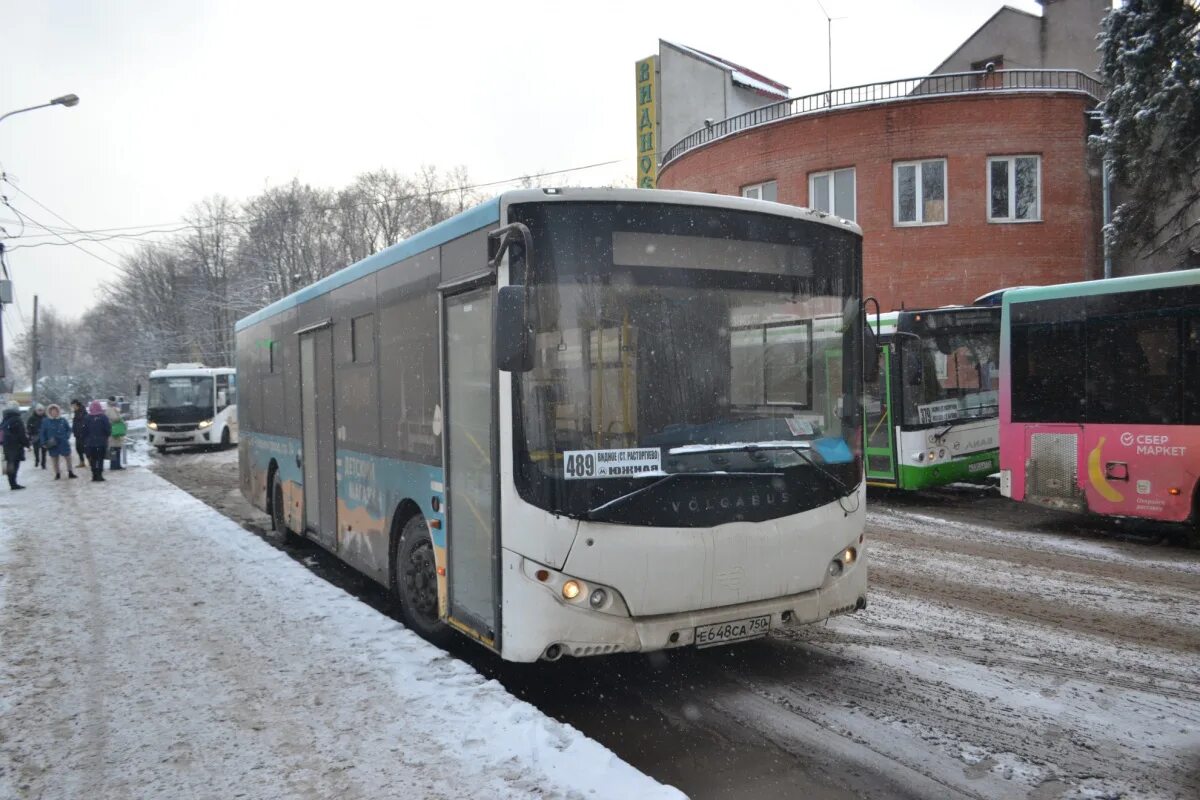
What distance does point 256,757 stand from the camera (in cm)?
422

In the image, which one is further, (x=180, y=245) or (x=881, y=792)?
(x=180, y=245)

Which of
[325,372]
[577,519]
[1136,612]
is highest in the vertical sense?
[325,372]

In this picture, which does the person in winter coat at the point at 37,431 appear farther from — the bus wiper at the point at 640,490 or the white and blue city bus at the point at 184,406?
the bus wiper at the point at 640,490

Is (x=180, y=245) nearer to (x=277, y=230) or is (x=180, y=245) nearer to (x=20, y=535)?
(x=277, y=230)

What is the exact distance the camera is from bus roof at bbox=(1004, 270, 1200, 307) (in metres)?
9.37

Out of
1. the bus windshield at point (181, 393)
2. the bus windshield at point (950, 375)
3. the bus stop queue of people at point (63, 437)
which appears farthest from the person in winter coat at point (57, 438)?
the bus windshield at point (950, 375)

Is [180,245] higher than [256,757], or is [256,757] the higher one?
[180,245]

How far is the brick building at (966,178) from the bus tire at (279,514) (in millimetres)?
16744

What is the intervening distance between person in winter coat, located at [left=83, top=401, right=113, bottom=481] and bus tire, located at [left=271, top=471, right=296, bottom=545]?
36.4 feet

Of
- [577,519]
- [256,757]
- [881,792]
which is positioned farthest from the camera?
[577,519]

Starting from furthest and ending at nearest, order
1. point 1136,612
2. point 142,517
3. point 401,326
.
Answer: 1. point 142,517
2. point 1136,612
3. point 401,326

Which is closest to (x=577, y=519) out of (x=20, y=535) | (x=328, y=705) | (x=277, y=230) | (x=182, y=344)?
(x=328, y=705)

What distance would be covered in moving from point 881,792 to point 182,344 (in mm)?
67377

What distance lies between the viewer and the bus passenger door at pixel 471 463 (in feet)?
16.4
